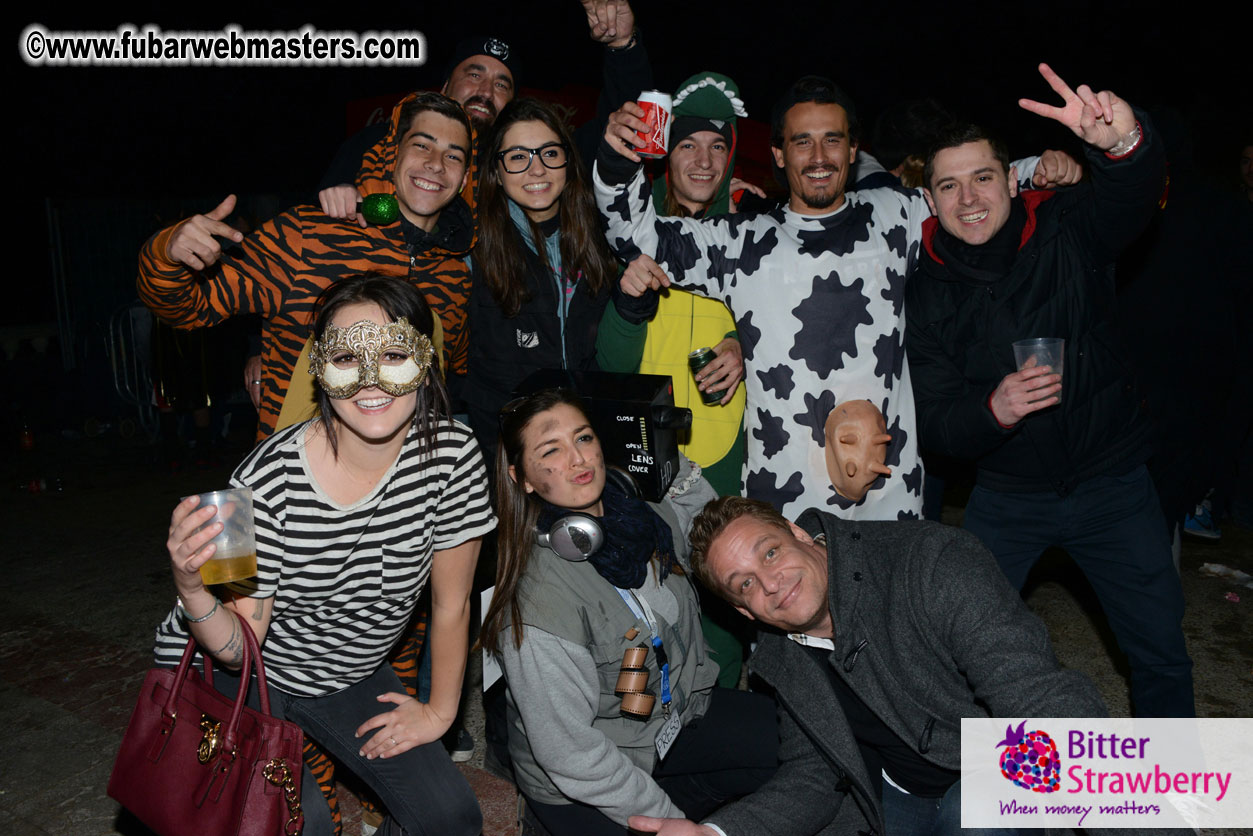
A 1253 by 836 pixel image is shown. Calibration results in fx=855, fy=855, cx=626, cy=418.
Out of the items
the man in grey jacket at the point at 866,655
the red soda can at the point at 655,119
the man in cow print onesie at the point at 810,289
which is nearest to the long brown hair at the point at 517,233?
the man in cow print onesie at the point at 810,289

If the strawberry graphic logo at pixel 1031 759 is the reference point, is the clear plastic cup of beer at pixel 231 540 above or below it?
above

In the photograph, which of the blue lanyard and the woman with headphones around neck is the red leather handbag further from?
the blue lanyard

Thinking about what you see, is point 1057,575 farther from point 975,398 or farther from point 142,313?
point 142,313

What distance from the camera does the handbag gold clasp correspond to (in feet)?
6.92

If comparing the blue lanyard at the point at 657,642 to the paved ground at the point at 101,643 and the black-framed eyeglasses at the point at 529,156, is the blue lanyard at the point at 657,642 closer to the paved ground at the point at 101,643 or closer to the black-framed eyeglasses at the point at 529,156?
the paved ground at the point at 101,643

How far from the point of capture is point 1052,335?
9.35 feet

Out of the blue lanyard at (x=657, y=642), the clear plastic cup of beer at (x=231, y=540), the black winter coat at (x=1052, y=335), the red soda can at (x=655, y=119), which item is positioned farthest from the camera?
the black winter coat at (x=1052, y=335)

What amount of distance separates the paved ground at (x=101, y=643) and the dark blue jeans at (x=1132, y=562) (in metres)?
0.95

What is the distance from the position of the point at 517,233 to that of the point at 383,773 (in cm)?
189

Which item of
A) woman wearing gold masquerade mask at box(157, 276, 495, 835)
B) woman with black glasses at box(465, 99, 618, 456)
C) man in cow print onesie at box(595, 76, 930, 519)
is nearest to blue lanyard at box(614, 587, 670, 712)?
woman wearing gold masquerade mask at box(157, 276, 495, 835)

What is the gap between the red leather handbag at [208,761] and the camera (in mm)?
2064

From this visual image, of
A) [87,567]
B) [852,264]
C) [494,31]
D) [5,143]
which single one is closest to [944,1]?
[494,31]

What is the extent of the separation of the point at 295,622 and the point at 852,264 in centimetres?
213

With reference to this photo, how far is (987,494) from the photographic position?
10.2ft
